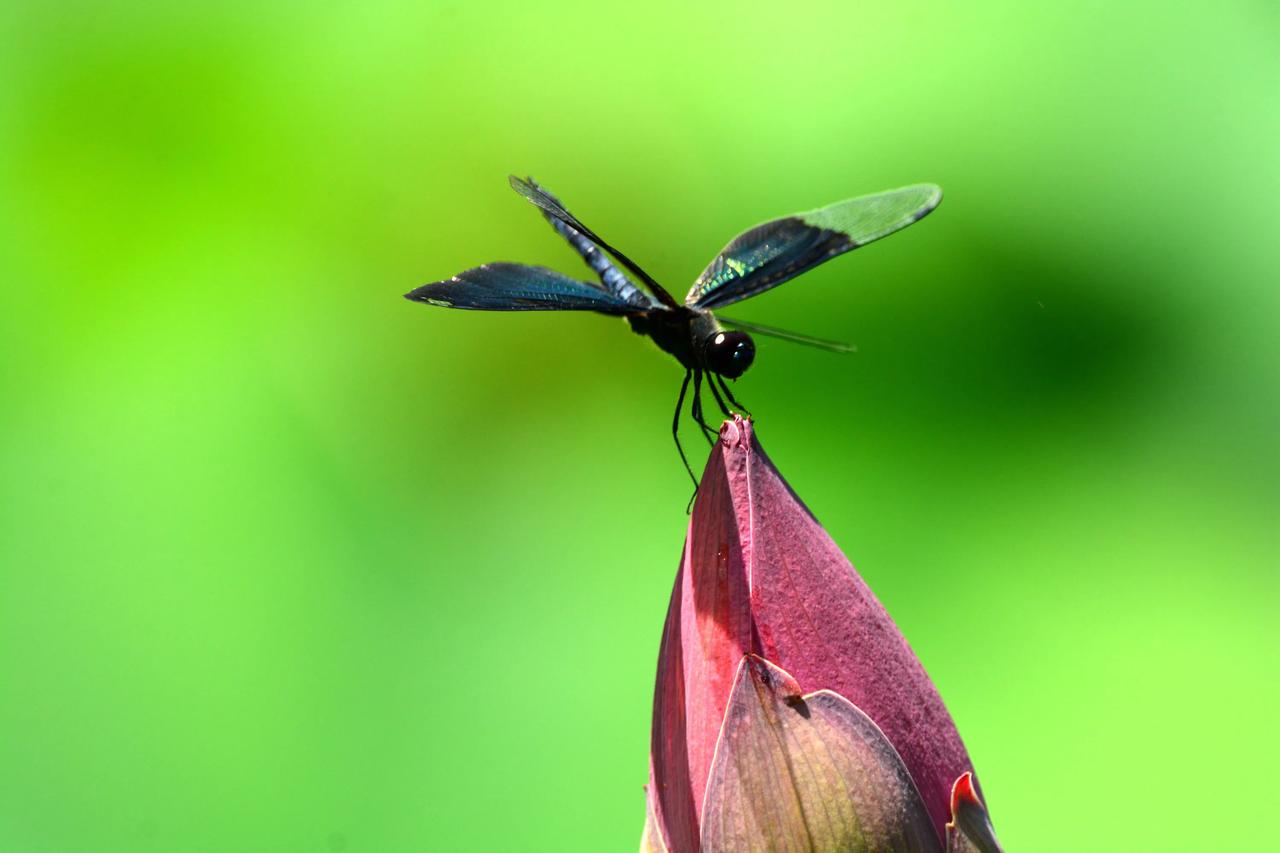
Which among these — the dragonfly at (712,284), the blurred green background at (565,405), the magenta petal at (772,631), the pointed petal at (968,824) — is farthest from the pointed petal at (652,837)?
the blurred green background at (565,405)

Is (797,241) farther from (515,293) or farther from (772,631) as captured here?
(772,631)

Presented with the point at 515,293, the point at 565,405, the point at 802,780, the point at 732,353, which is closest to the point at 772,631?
the point at 802,780

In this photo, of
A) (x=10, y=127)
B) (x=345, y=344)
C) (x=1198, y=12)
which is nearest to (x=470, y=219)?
(x=345, y=344)

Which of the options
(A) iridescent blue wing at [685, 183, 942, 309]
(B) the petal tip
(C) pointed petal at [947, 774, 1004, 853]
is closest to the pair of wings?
(A) iridescent blue wing at [685, 183, 942, 309]

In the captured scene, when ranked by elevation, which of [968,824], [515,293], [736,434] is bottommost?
[968,824]

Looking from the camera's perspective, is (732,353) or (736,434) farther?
(732,353)

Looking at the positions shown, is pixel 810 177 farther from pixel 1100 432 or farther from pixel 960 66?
pixel 1100 432

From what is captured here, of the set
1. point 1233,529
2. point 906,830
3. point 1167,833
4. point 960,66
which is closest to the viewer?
point 906,830

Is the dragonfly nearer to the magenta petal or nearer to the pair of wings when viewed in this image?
the pair of wings
